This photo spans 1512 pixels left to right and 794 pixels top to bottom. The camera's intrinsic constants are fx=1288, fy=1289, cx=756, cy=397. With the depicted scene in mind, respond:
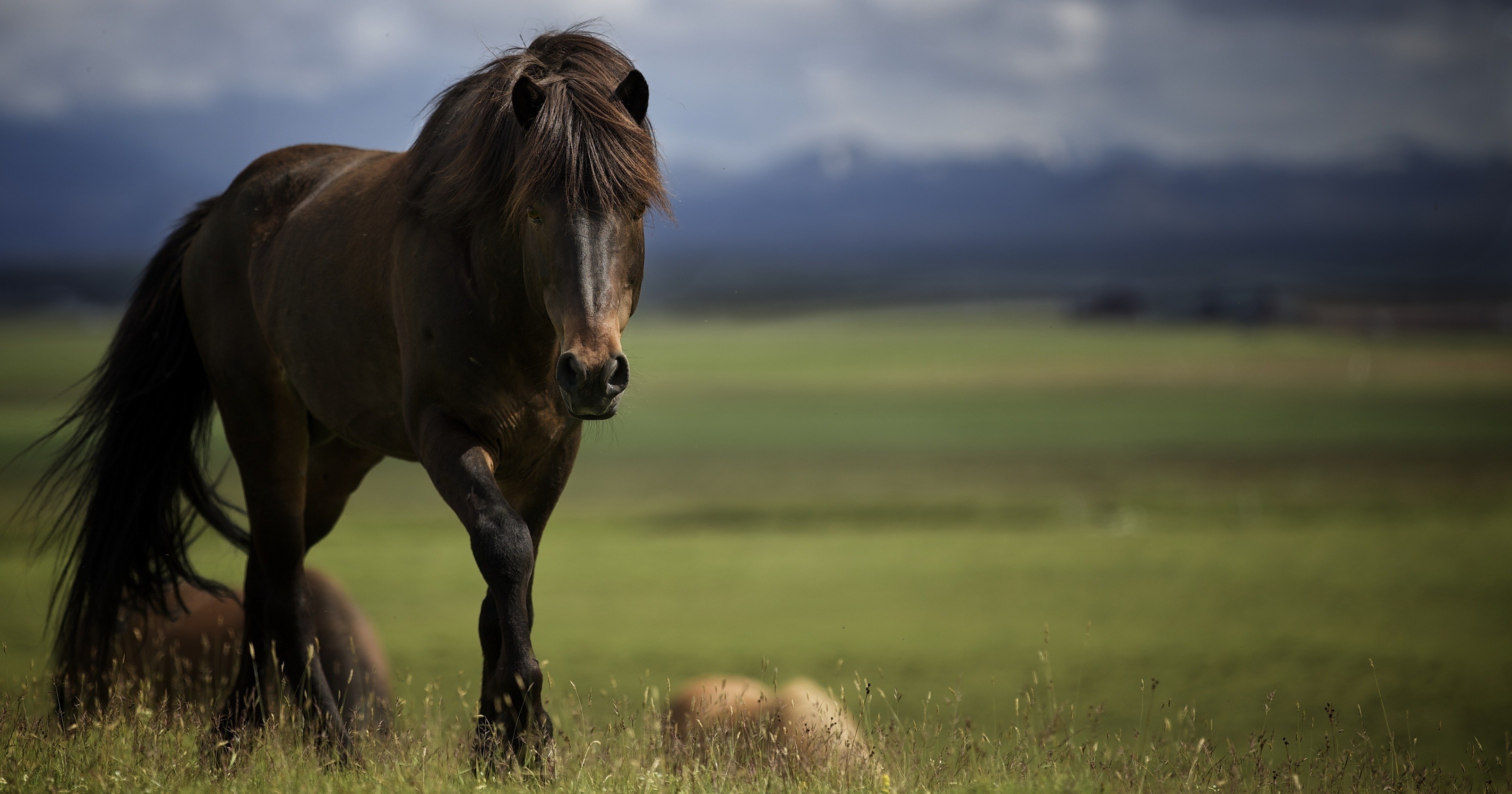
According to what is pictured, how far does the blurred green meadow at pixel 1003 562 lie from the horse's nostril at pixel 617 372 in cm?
81

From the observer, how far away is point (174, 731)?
17.8 ft

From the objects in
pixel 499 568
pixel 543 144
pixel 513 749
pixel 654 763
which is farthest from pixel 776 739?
pixel 543 144

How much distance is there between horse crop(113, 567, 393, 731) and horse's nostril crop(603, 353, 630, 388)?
3.09 m

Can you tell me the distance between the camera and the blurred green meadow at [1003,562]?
67.6 feet

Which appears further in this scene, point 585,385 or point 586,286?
point 586,286

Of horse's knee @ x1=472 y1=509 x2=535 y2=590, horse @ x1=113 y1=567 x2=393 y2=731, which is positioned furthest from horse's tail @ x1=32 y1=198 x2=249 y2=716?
horse's knee @ x1=472 y1=509 x2=535 y2=590

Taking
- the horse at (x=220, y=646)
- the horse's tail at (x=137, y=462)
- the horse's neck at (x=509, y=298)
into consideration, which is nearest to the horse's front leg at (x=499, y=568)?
the horse's neck at (x=509, y=298)

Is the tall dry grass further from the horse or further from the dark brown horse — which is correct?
the horse

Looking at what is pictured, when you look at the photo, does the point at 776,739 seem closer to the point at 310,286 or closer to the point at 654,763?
the point at 654,763

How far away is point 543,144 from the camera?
13.8ft

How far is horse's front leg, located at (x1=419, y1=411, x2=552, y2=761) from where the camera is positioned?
4.18 meters

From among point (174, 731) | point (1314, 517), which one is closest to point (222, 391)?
point (174, 731)

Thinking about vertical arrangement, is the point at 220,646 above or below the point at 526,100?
below

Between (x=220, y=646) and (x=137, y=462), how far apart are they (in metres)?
2.17
